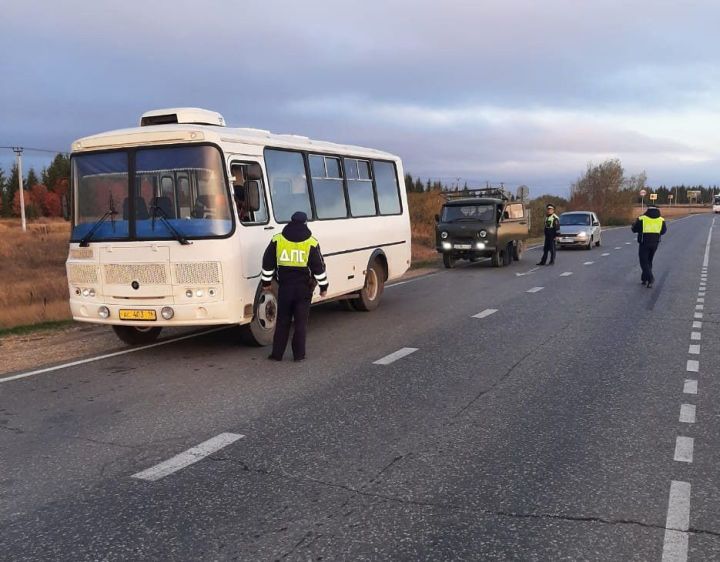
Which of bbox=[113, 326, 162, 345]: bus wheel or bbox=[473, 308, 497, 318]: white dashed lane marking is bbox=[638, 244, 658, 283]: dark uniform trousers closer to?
bbox=[473, 308, 497, 318]: white dashed lane marking

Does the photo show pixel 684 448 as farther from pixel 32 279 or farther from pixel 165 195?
pixel 32 279

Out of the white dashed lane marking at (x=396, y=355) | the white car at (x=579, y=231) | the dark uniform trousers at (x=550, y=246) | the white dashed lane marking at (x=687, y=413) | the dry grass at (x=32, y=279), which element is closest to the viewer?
the white dashed lane marking at (x=687, y=413)

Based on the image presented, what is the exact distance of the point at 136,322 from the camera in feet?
25.5

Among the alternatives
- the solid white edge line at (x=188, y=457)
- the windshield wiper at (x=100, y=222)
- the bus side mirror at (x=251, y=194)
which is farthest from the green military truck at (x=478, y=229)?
the solid white edge line at (x=188, y=457)

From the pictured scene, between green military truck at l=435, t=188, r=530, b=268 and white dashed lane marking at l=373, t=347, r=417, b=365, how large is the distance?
12.4 m

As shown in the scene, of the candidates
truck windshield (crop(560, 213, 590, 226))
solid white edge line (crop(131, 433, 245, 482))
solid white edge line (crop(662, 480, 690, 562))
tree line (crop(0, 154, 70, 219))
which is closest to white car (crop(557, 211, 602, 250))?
truck windshield (crop(560, 213, 590, 226))

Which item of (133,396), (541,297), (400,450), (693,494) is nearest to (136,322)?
(133,396)

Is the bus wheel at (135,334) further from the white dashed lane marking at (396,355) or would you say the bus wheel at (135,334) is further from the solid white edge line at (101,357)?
the white dashed lane marking at (396,355)

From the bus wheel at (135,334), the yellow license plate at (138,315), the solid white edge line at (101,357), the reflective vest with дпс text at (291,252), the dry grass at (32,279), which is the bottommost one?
the dry grass at (32,279)

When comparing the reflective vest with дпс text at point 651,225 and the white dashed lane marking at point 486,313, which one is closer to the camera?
the white dashed lane marking at point 486,313

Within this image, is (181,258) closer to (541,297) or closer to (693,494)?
(693,494)

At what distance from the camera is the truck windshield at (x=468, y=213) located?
812 inches

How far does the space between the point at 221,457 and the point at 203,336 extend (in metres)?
4.98

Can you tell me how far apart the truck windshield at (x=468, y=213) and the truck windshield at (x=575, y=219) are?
10745mm
